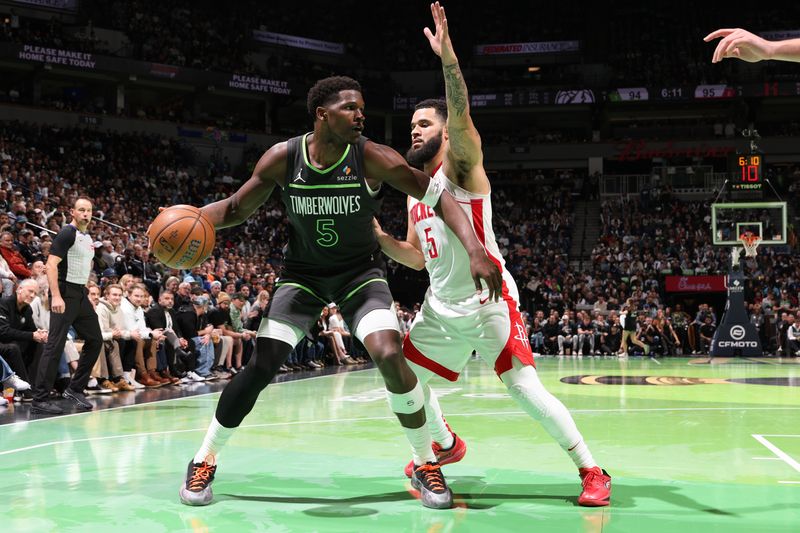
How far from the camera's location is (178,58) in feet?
109

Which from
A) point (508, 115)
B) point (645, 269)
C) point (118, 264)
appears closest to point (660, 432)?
point (118, 264)

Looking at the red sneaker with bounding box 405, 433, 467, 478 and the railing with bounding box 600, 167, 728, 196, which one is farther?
the railing with bounding box 600, 167, 728, 196

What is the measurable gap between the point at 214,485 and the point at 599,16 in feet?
126

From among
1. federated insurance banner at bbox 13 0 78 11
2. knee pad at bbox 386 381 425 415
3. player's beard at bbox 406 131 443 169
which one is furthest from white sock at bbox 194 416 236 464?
federated insurance banner at bbox 13 0 78 11

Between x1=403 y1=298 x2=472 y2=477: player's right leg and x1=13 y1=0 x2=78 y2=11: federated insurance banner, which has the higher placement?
x1=13 y1=0 x2=78 y2=11: federated insurance banner

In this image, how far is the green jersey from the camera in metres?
4.30

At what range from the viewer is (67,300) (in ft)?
25.5

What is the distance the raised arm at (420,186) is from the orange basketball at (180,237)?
973 mm

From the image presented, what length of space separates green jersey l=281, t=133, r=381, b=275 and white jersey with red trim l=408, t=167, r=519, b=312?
37 centimetres

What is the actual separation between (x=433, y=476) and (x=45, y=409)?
17.0 ft

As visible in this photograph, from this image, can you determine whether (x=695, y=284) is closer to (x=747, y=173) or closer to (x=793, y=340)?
(x=793, y=340)

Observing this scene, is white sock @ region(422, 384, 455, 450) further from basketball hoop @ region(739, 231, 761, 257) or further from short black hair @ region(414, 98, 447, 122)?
basketball hoop @ region(739, 231, 761, 257)

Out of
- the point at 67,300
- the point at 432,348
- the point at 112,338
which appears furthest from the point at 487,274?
the point at 112,338

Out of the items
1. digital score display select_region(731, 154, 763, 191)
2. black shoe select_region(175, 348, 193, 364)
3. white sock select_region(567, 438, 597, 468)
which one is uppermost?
digital score display select_region(731, 154, 763, 191)
